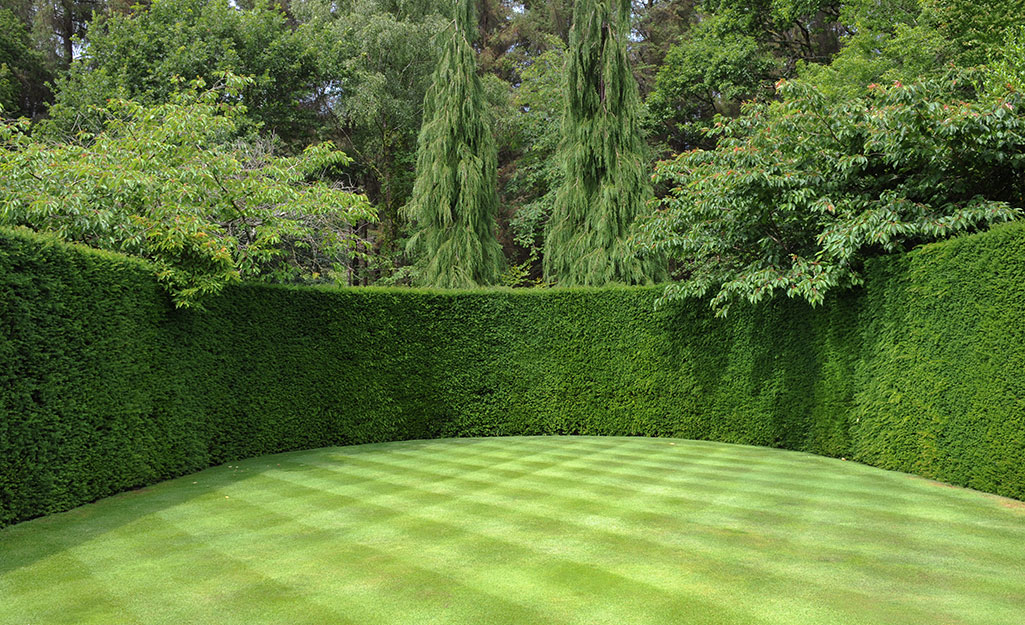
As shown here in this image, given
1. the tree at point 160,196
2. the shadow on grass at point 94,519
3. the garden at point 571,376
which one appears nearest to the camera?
the garden at point 571,376

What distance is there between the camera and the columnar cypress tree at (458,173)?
18672 millimetres

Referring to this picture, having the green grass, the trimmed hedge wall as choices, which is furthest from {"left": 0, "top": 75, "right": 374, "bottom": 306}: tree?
the green grass

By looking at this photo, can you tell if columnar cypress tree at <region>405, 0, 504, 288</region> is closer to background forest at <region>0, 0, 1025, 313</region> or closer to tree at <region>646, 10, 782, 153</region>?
background forest at <region>0, 0, 1025, 313</region>

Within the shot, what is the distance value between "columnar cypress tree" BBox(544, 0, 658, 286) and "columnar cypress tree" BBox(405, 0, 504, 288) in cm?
313

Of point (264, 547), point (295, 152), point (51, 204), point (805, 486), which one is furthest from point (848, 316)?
point (295, 152)

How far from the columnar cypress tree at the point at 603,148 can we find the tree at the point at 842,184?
5.82 meters

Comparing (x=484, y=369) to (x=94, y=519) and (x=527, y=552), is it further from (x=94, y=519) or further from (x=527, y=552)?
(x=527, y=552)

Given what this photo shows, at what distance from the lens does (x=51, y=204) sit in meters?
7.21

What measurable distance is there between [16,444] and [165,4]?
1838cm

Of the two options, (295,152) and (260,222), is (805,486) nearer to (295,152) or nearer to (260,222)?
(260,222)

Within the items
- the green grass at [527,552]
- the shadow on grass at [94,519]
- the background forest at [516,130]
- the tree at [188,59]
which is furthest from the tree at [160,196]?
the tree at [188,59]

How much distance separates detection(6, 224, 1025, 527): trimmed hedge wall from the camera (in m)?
6.16

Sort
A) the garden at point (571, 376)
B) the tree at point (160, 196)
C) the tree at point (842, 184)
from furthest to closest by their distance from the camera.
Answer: the tree at point (160, 196)
the tree at point (842, 184)
the garden at point (571, 376)

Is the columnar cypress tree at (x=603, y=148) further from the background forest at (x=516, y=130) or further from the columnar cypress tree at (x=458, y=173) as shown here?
the columnar cypress tree at (x=458, y=173)
